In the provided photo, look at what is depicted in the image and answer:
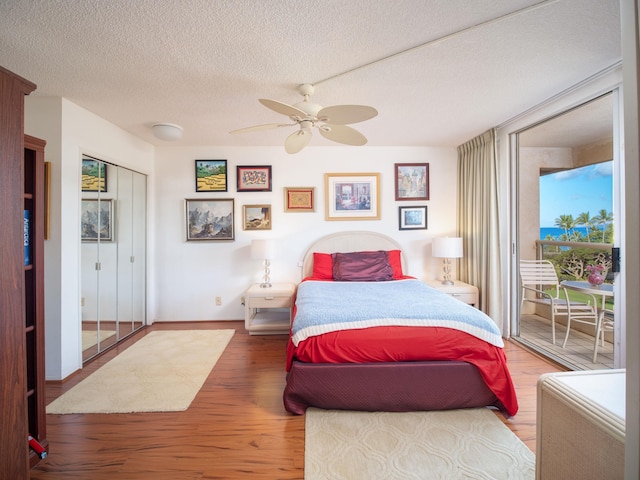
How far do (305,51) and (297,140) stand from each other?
1.97 ft

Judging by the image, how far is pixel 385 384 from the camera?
1846mm

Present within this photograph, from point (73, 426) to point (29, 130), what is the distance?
2.37 metres

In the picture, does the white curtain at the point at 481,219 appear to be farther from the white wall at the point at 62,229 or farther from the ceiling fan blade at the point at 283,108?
the white wall at the point at 62,229

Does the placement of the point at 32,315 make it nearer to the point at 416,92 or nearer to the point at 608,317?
the point at 416,92

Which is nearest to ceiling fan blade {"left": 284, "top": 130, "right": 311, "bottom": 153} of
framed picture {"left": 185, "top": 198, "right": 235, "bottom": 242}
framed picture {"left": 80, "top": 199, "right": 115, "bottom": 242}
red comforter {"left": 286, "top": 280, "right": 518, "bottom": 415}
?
red comforter {"left": 286, "top": 280, "right": 518, "bottom": 415}

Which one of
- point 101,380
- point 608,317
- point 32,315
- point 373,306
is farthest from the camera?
point 608,317

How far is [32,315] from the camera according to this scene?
5.03ft

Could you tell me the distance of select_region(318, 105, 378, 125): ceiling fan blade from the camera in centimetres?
171

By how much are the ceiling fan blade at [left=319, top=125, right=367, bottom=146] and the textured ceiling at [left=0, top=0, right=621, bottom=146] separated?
1.33 ft

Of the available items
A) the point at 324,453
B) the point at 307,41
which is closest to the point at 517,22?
the point at 307,41

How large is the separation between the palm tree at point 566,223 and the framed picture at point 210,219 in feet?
14.9

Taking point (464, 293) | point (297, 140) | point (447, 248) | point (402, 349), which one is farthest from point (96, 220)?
point (464, 293)

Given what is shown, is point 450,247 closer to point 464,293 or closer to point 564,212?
point 464,293

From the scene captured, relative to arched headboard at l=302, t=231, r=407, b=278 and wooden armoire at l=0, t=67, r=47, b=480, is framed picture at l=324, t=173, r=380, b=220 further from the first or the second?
wooden armoire at l=0, t=67, r=47, b=480
